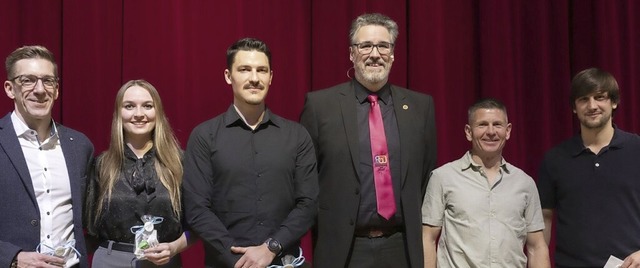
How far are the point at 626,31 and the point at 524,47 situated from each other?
691mm

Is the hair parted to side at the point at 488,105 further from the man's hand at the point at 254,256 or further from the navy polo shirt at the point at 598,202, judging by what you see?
the man's hand at the point at 254,256

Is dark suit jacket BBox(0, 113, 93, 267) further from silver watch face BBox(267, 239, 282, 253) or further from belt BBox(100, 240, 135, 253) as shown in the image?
silver watch face BBox(267, 239, 282, 253)

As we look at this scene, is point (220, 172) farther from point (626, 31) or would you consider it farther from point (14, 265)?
point (626, 31)

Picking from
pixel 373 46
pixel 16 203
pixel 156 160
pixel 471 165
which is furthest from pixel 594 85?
pixel 16 203

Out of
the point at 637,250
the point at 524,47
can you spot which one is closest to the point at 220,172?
the point at 637,250

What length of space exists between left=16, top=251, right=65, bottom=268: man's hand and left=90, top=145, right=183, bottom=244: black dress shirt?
31 cm

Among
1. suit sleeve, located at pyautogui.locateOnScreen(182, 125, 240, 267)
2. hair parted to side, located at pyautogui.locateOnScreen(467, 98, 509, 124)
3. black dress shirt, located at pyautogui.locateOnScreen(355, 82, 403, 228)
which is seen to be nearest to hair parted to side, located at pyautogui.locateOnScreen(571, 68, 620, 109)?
hair parted to side, located at pyautogui.locateOnScreen(467, 98, 509, 124)

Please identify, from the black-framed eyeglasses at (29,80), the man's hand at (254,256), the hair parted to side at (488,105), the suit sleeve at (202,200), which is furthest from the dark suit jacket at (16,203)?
the hair parted to side at (488,105)

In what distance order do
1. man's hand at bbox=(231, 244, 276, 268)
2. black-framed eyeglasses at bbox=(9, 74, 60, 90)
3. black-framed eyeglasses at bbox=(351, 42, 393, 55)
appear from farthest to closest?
black-framed eyeglasses at bbox=(351, 42, 393, 55) < black-framed eyeglasses at bbox=(9, 74, 60, 90) < man's hand at bbox=(231, 244, 276, 268)

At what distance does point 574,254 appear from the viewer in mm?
3527

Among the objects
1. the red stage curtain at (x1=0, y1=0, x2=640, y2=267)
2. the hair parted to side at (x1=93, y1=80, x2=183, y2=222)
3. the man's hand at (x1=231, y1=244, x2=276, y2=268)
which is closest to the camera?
the man's hand at (x1=231, y1=244, x2=276, y2=268)

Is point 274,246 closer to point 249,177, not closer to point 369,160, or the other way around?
point 249,177

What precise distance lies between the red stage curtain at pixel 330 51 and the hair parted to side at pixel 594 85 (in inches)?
51.7

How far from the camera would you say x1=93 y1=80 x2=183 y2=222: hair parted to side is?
3.19 meters
